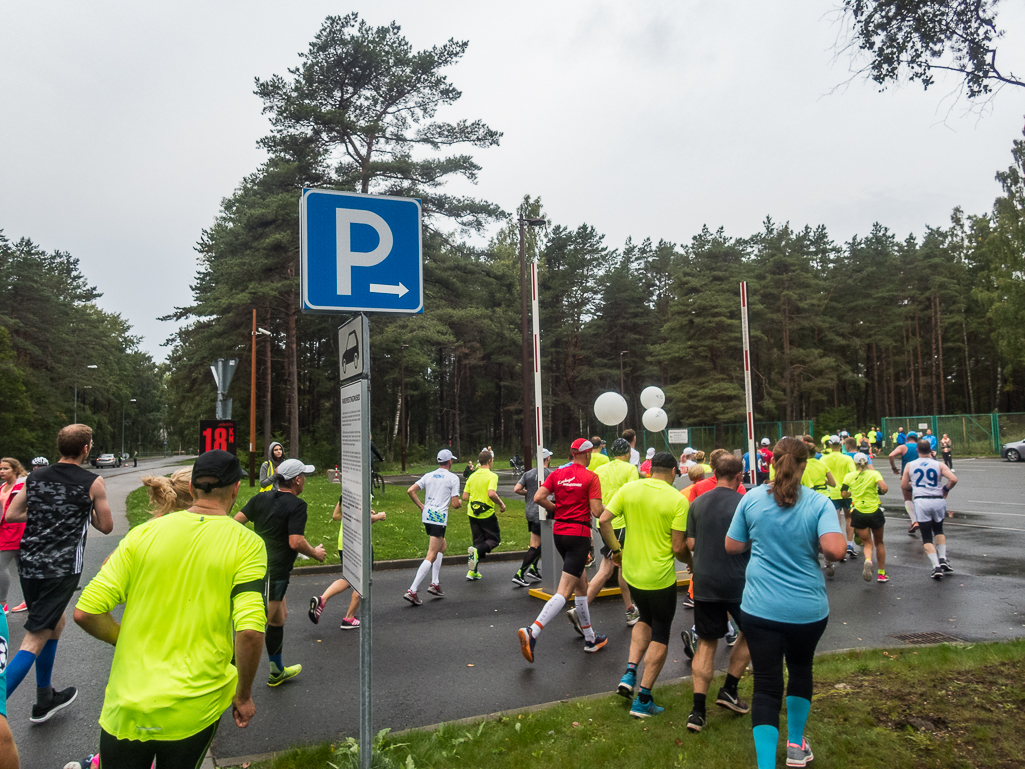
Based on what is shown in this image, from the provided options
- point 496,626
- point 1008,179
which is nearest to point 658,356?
point 1008,179

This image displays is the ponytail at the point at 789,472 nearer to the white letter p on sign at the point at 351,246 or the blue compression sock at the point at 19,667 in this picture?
the white letter p on sign at the point at 351,246

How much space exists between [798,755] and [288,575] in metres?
3.79

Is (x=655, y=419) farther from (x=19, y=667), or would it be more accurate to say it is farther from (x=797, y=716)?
(x=19, y=667)

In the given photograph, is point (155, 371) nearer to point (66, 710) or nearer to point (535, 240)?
point (535, 240)

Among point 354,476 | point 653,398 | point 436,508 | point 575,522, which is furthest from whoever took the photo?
point 653,398

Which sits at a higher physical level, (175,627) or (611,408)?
(611,408)

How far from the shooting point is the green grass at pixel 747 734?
3.83 metres

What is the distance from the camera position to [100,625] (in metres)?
2.40

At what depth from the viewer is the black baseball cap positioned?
259 cm

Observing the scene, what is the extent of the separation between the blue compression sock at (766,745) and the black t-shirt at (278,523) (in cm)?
354

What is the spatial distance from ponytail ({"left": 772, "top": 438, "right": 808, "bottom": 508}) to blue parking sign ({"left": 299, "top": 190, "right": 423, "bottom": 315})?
6.95ft

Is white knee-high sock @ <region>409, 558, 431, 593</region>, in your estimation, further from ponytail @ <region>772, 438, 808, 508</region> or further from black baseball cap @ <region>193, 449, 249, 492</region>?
black baseball cap @ <region>193, 449, 249, 492</region>

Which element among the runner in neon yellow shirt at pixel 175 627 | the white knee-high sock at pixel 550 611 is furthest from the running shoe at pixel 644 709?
the runner in neon yellow shirt at pixel 175 627

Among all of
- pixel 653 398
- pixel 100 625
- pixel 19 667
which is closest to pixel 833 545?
pixel 100 625
